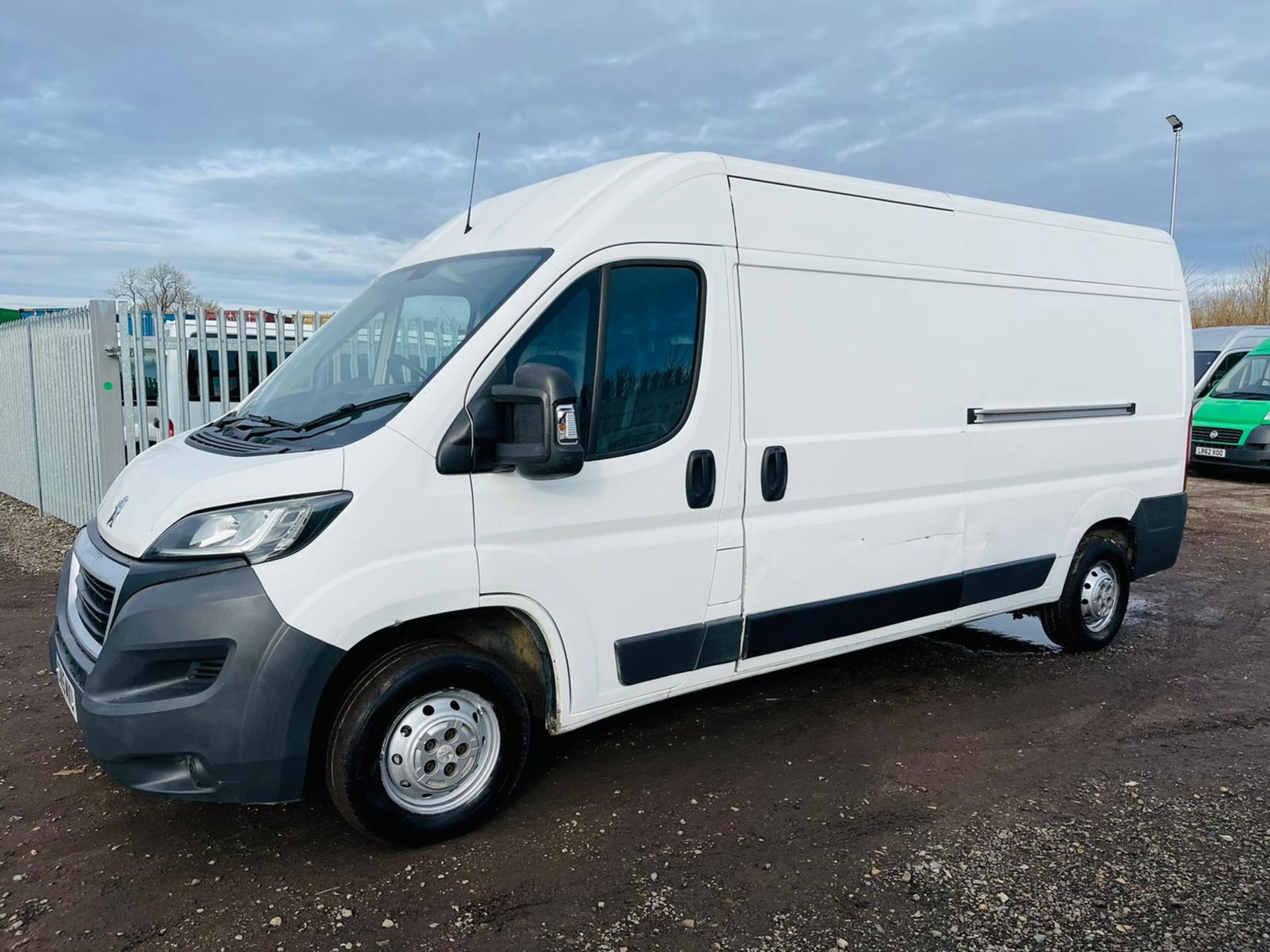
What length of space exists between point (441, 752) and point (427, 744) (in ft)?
0.21

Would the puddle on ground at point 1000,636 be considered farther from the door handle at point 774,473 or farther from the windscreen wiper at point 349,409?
the windscreen wiper at point 349,409

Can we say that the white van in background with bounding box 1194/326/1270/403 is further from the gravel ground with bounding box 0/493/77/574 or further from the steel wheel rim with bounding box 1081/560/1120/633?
the gravel ground with bounding box 0/493/77/574

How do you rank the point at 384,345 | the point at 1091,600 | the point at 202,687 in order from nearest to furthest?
1. the point at 202,687
2. the point at 384,345
3. the point at 1091,600

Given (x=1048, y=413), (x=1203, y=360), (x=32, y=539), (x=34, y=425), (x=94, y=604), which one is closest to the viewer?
(x=94, y=604)

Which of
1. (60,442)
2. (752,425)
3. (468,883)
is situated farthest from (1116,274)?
(60,442)

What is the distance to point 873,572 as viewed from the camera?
4.52 meters

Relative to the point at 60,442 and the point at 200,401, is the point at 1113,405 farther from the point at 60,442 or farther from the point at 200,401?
the point at 60,442

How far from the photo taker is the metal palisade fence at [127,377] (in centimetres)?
885

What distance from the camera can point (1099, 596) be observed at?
586 centimetres

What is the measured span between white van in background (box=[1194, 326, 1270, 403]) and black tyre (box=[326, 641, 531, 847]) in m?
16.1

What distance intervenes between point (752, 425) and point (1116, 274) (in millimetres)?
2965

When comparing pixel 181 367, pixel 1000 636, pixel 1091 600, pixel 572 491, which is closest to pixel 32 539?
pixel 181 367

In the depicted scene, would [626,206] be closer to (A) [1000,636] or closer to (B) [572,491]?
(B) [572,491]

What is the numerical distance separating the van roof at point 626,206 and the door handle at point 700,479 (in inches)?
33.4
